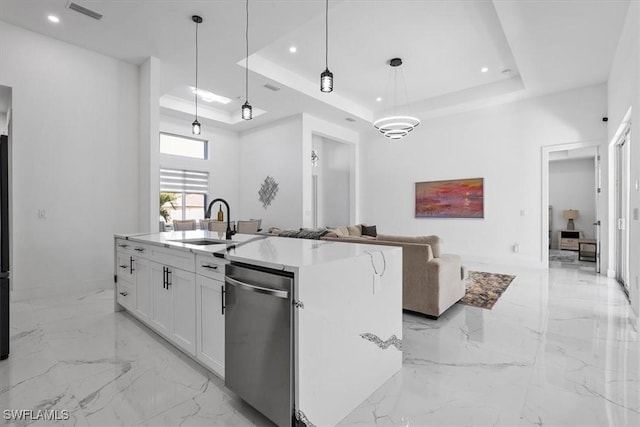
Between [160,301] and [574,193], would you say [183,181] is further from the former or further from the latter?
[574,193]

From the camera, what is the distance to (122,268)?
10.5 ft

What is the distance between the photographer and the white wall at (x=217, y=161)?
25.2 feet

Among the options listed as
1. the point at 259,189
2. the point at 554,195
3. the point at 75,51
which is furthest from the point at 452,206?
the point at 75,51

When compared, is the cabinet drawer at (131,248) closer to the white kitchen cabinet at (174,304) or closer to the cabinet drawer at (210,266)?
the white kitchen cabinet at (174,304)

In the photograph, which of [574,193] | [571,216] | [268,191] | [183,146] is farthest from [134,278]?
[574,193]

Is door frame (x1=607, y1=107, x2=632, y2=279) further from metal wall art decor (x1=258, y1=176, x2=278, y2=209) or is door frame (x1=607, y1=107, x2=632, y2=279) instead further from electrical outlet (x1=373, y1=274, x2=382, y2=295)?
metal wall art decor (x1=258, y1=176, x2=278, y2=209)

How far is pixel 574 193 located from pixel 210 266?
1027 centimetres

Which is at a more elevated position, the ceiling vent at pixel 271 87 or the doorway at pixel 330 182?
the ceiling vent at pixel 271 87

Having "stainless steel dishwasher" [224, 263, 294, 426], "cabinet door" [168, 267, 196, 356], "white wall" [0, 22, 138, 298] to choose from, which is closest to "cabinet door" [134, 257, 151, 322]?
"cabinet door" [168, 267, 196, 356]

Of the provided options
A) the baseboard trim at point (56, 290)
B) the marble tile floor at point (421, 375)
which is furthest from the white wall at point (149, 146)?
the marble tile floor at point (421, 375)

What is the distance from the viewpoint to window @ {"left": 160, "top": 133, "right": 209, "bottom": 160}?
769cm

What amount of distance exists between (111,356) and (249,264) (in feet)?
5.28

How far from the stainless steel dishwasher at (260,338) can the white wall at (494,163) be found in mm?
6234

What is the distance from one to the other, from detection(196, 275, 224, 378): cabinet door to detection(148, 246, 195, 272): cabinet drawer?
0.51 feet
